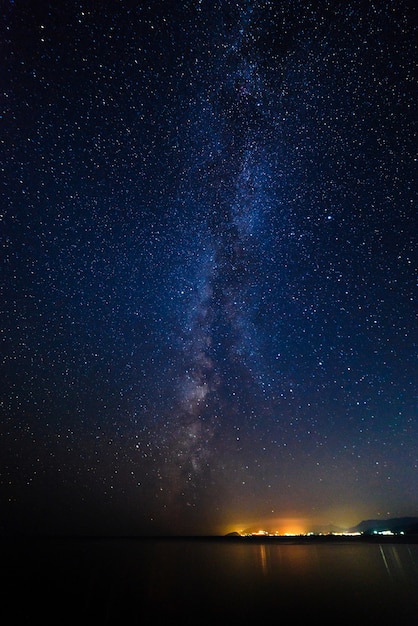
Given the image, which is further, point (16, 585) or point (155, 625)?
point (16, 585)

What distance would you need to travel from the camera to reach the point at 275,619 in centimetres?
1627

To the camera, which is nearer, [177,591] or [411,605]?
[411,605]

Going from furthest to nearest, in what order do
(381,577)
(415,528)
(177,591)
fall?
(415,528) < (381,577) < (177,591)

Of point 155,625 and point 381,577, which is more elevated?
point 381,577

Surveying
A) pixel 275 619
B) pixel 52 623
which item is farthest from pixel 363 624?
pixel 52 623

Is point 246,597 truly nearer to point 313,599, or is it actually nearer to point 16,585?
point 313,599

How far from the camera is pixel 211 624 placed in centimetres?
1550

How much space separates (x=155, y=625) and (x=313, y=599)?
10.8m

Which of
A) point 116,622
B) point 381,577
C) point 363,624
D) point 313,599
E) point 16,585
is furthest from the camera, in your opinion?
point 381,577

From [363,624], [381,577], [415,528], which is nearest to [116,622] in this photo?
[363,624]

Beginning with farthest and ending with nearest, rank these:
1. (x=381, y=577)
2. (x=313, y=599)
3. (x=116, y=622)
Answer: (x=381, y=577) → (x=313, y=599) → (x=116, y=622)

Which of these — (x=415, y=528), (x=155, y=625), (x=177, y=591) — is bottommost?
(x=155, y=625)

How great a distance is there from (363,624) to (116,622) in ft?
36.8

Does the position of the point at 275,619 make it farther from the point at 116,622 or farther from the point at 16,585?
the point at 16,585
